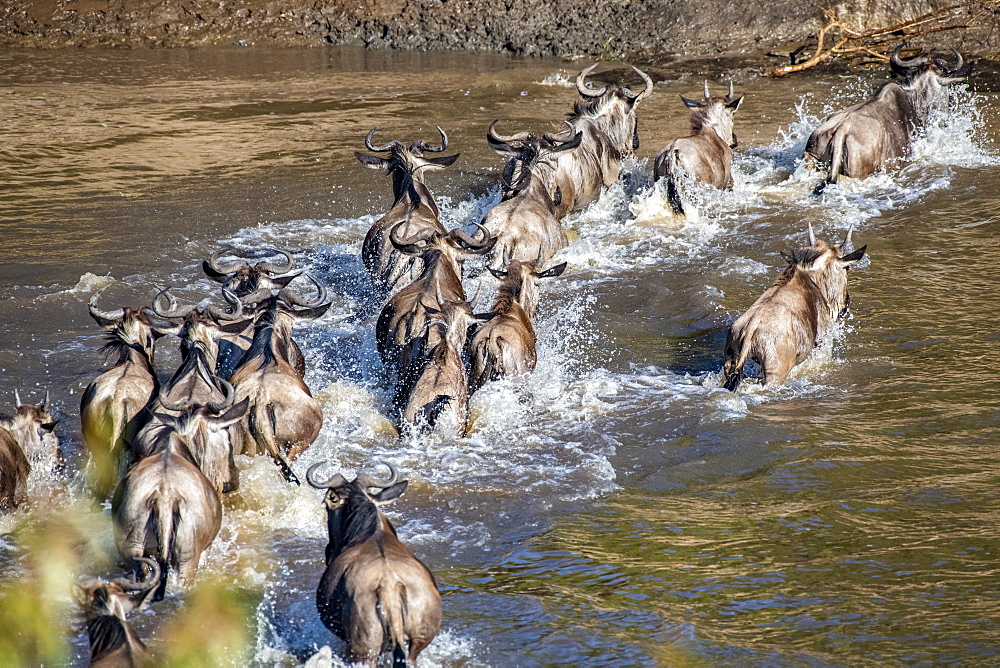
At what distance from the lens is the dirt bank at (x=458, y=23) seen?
21016 millimetres

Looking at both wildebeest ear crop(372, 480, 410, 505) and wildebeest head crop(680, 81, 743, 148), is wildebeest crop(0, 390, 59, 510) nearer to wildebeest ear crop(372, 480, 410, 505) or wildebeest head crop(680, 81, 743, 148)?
wildebeest ear crop(372, 480, 410, 505)

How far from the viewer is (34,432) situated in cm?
746

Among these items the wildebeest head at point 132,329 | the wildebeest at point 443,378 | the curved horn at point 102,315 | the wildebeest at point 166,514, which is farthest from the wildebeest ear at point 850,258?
the curved horn at point 102,315

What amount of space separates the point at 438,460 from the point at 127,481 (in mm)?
2250

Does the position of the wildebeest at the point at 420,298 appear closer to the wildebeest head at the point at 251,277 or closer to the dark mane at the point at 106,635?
the wildebeest head at the point at 251,277

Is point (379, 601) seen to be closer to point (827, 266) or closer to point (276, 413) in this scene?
point (276, 413)

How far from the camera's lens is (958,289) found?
10258mm

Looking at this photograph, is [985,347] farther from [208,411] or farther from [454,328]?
[208,411]

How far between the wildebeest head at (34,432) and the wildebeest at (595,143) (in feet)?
22.5

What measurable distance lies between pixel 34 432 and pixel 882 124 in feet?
35.7

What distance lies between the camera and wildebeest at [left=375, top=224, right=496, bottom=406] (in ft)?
28.0

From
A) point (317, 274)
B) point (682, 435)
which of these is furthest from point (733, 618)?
point (317, 274)

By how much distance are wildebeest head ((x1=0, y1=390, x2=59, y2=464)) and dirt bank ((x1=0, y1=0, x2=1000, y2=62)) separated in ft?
52.4

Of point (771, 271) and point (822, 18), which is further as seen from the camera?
point (822, 18)
